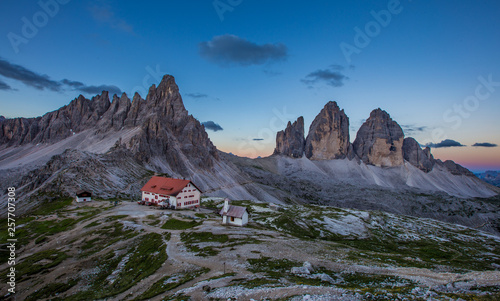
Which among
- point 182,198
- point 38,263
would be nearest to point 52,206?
point 182,198

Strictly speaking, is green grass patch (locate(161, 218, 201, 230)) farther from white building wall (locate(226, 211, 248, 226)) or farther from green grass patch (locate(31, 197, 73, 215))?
green grass patch (locate(31, 197, 73, 215))

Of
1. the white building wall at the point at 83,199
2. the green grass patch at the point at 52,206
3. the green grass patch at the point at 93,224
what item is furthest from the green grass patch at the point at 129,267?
the white building wall at the point at 83,199

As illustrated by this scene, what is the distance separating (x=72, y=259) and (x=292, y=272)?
120ft

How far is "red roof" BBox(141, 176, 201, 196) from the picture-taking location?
73.1 m

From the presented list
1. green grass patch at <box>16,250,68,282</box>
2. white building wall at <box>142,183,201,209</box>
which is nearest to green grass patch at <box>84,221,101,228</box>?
green grass patch at <box>16,250,68,282</box>

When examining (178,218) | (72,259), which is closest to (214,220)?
(178,218)

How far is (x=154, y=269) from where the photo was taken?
32.8 meters

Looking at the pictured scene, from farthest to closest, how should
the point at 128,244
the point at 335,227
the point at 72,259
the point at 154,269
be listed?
the point at 335,227 < the point at 128,244 < the point at 72,259 < the point at 154,269

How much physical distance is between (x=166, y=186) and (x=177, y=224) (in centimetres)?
2286

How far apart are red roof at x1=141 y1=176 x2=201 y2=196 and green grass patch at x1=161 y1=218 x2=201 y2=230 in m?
15.0

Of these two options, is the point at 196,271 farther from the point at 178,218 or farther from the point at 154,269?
the point at 178,218

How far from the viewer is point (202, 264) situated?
32.4m

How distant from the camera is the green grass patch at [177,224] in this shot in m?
53.7

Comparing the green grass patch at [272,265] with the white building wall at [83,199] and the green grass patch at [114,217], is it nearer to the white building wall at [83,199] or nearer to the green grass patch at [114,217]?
the green grass patch at [114,217]
